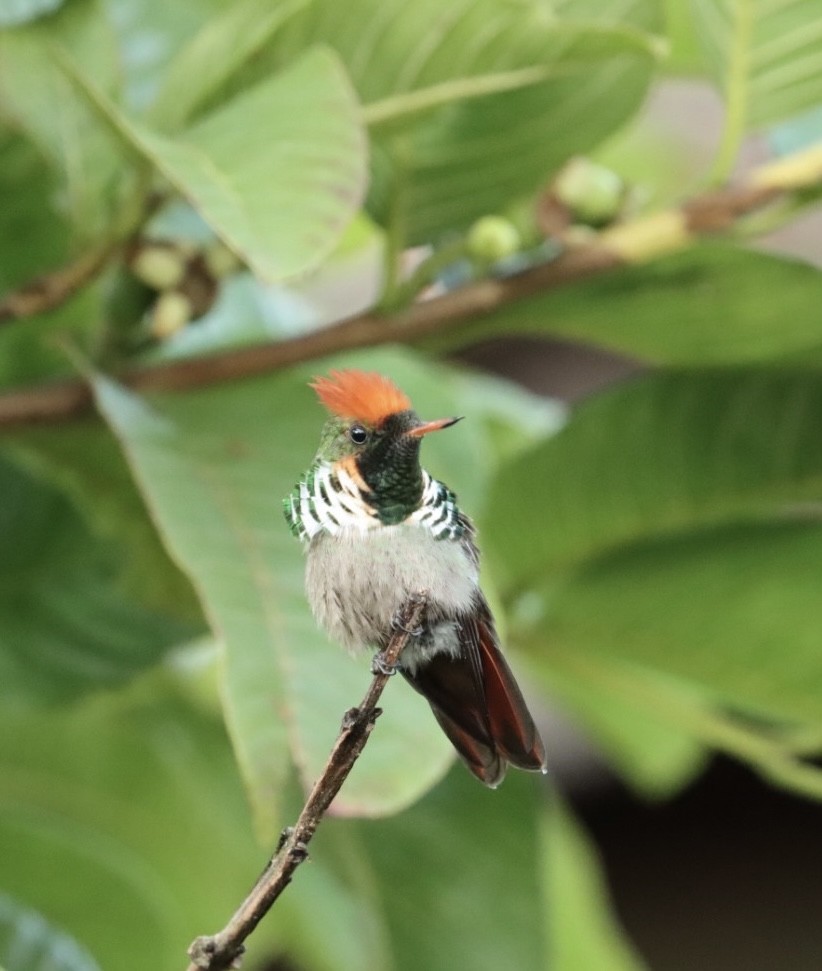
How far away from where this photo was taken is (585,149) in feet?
2.62

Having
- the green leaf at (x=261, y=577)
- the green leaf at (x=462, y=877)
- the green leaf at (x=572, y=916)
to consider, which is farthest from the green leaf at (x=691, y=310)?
the green leaf at (x=572, y=916)

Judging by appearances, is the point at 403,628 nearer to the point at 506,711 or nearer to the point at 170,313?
the point at 506,711

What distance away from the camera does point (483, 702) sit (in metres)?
0.35

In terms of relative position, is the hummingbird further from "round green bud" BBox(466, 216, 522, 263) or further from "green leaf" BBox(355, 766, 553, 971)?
"green leaf" BBox(355, 766, 553, 971)

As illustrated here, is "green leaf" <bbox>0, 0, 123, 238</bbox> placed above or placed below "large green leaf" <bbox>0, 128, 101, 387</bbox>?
above

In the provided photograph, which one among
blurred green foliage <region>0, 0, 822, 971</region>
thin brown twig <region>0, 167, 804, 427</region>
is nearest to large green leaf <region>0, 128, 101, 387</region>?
blurred green foliage <region>0, 0, 822, 971</region>

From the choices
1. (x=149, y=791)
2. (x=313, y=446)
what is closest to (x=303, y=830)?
(x=313, y=446)

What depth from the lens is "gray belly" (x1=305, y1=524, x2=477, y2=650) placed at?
328mm

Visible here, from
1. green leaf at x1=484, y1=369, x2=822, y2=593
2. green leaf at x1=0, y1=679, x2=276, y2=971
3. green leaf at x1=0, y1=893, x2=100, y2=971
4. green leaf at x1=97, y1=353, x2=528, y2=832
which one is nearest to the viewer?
green leaf at x1=97, y1=353, x2=528, y2=832

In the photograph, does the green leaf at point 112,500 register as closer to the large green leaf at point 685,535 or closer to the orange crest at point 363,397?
the large green leaf at point 685,535

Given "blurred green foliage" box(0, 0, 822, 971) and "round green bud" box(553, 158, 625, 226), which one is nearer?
"blurred green foliage" box(0, 0, 822, 971)

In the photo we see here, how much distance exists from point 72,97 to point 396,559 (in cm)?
50

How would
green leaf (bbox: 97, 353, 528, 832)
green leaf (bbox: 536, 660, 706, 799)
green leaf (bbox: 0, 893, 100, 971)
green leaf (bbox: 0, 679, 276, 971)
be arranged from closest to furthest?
1. green leaf (bbox: 97, 353, 528, 832)
2. green leaf (bbox: 0, 893, 100, 971)
3. green leaf (bbox: 0, 679, 276, 971)
4. green leaf (bbox: 536, 660, 706, 799)

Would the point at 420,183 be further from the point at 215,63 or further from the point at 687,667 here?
the point at 687,667
